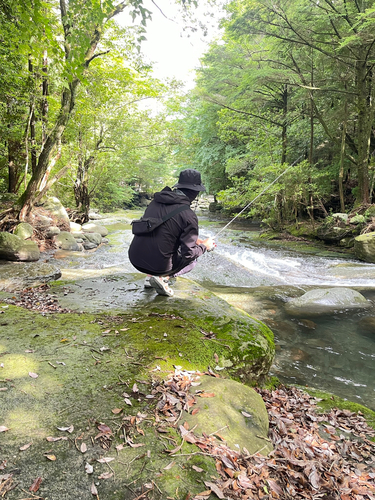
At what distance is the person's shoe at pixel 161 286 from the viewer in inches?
179

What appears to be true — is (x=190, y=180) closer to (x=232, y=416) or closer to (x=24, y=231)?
(x=232, y=416)

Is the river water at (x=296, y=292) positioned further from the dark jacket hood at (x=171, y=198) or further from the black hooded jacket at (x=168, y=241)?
the dark jacket hood at (x=171, y=198)

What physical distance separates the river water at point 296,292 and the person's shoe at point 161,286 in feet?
6.60

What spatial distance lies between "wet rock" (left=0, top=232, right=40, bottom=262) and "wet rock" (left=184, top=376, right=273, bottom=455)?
26.8 ft

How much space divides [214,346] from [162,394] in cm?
107

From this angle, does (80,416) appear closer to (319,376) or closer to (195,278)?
(319,376)

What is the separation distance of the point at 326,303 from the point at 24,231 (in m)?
10.2

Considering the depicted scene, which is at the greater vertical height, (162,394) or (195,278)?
(162,394)

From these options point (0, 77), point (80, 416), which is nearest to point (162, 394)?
point (80, 416)

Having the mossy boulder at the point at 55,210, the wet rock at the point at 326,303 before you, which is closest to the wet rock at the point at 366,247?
the wet rock at the point at 326,303

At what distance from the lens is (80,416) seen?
202 centimetres

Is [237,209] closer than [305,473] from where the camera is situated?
No

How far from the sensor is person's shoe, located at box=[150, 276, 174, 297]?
14.9 feet

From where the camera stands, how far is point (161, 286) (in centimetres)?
454
